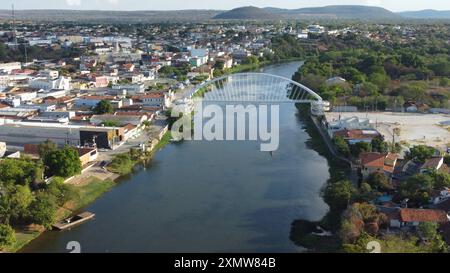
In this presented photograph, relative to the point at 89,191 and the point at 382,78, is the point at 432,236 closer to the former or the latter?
the point at 89,191

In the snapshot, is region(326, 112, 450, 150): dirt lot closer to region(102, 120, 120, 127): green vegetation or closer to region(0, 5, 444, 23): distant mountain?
region(102, 120, 120, 127): green vegetation

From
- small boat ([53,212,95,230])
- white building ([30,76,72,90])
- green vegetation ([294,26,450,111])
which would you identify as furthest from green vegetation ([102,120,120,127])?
green vegetation ([294,26,450,111])

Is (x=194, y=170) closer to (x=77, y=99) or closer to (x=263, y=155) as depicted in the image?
(x=263, y=155)

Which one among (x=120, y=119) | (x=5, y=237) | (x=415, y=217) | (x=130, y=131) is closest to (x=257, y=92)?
(x=120, y=119)

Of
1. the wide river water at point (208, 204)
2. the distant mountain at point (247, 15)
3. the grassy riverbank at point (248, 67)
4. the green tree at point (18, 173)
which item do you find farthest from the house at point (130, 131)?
the distant mountain at point (247, 15)

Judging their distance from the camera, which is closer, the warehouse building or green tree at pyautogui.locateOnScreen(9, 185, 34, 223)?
A: green tree at pyautogui.locateOnScreen(9, 185, 34, 223)
